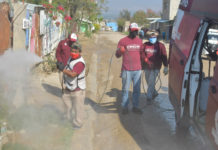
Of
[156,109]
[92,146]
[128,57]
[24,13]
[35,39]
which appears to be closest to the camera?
[92,146]

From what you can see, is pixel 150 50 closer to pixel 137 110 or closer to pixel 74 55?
pixel 137 110

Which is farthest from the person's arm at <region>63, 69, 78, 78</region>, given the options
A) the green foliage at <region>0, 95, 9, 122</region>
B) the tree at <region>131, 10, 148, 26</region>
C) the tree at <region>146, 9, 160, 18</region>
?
the tree at <region>146, 9, 160, 18</region>

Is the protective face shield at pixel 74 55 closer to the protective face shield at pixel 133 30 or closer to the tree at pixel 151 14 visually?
the protective face shield at pixel 133 30

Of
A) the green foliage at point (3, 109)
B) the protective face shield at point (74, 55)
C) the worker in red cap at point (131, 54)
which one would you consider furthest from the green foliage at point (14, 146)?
the worker in red cap at point (131, 54)

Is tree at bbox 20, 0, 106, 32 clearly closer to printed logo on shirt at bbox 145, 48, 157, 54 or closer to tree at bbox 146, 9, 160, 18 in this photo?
printed logo on shirt at bbox 145, 48, 157, 54

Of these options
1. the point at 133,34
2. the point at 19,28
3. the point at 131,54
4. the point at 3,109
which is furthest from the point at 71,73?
the point at 19,28

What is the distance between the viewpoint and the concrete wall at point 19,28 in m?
6.70

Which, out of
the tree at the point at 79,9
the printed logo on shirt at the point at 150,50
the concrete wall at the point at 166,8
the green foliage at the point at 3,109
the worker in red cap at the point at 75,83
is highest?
the concrete wall at the point at 166,8

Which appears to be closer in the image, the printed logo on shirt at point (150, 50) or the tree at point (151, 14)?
the printed logo on shirt at point (150, 50)

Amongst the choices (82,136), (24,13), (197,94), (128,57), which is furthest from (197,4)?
(24,13)

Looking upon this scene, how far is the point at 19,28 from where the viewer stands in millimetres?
7137

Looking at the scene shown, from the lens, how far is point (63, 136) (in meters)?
4.94

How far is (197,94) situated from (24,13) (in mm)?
5136

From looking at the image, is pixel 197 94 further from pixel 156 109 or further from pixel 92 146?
pixel 156 109
